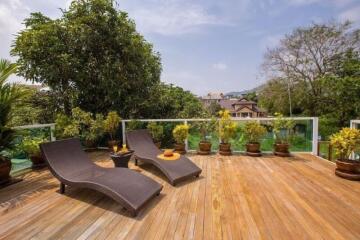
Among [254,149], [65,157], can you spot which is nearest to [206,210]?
[65,157]

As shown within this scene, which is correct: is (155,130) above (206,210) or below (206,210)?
above

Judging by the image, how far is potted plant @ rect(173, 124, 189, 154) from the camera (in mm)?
6012

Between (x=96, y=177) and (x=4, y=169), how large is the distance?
6.73ft

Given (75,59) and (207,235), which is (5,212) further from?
(75,59)

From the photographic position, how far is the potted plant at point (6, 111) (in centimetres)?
388

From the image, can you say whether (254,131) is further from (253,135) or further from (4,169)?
(4,169)

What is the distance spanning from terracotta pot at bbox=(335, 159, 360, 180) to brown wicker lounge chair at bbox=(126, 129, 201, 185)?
2.64 meters

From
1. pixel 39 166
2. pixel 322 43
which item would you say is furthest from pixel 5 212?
pixel 322 43

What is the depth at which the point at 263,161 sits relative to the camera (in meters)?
5.27

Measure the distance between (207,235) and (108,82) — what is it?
6404 millimetres

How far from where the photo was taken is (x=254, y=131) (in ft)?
18.7

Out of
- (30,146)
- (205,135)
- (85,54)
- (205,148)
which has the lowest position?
(205,148)

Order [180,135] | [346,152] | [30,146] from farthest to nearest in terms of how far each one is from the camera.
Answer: [180,135] → [30,146] → [346,152]

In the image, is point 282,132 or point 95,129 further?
point 95,129
